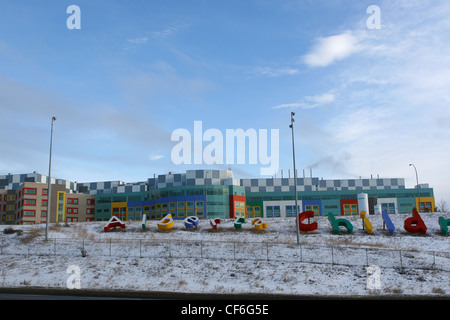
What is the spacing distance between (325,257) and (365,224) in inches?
781

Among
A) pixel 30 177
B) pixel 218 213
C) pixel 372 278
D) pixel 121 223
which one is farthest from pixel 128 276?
pixel 30 177

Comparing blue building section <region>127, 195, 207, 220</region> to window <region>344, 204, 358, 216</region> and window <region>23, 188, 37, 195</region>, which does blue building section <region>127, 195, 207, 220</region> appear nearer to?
window <region>23, 188, 37, 195</region>

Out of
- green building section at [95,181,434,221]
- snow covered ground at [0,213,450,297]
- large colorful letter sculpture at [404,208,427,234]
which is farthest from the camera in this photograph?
green building section at [95,181,434,221]

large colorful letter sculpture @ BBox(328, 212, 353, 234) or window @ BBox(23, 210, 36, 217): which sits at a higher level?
window @ BBox(23, 210, 36, 217)

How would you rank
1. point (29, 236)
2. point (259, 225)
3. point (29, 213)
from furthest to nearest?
point (29, 213) < point (259, 225) < point (29, 236)

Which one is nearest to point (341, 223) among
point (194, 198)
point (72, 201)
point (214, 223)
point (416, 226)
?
point (416, 226)

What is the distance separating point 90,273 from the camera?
33.1 m

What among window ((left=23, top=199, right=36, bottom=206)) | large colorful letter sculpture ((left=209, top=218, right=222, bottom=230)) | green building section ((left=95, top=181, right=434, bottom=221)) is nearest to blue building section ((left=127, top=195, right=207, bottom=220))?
green building section ((left=95, top=181, right=434, bottom=221))

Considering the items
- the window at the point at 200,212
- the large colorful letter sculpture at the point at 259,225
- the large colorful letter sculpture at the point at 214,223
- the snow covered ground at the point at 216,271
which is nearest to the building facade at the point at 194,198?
the window at the point at 200,212

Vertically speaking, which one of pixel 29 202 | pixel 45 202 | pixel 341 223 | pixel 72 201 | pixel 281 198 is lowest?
pixel 341 223

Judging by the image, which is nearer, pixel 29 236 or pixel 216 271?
pixel 216 271

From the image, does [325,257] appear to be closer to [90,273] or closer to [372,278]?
[372,278]

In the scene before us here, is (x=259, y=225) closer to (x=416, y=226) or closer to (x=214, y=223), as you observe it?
(x=214, y=223)

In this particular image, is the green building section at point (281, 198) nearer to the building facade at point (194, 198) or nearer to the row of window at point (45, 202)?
the building facade at point (194, 198)
